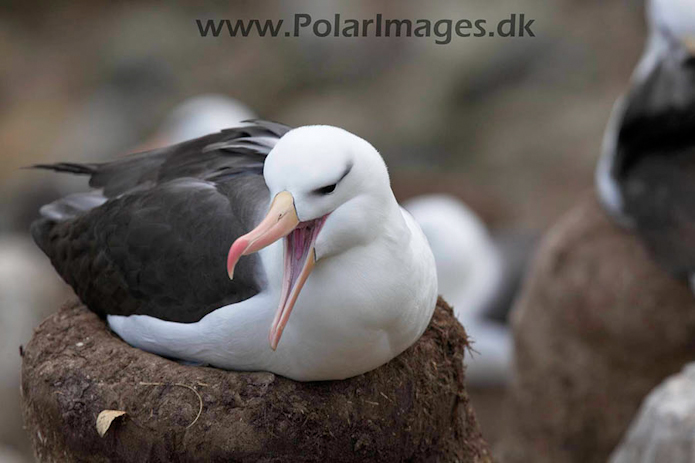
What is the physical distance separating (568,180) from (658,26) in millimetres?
4840

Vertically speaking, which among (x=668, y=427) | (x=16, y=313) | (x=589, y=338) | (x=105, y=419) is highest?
(x=105, y=419)

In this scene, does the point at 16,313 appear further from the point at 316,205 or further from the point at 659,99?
the point at 316,205

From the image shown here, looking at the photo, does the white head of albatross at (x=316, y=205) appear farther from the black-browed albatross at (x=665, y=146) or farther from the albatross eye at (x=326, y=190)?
the black-browed albatross at (x=665, y=146)

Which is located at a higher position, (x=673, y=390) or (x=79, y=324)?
(x=79, y=324)

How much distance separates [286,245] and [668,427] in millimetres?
1715

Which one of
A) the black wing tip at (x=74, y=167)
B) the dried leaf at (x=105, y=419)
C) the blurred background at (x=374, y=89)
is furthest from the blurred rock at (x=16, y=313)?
the dried leaf at (x=105, y=419)

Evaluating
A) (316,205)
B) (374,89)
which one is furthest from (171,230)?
(374,89)

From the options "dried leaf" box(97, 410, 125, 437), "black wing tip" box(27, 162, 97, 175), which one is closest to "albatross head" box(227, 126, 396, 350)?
"dried leaf" box(97, 410, 125, 437)

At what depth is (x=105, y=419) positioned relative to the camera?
2158 mm

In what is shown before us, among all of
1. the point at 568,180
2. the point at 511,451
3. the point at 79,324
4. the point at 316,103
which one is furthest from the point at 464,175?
the point at 79,324

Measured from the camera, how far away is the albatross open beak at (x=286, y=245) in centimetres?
185

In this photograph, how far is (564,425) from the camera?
4.48m

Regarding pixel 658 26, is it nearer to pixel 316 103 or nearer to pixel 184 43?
pixel 316 103

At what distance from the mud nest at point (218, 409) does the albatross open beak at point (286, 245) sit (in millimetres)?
287
